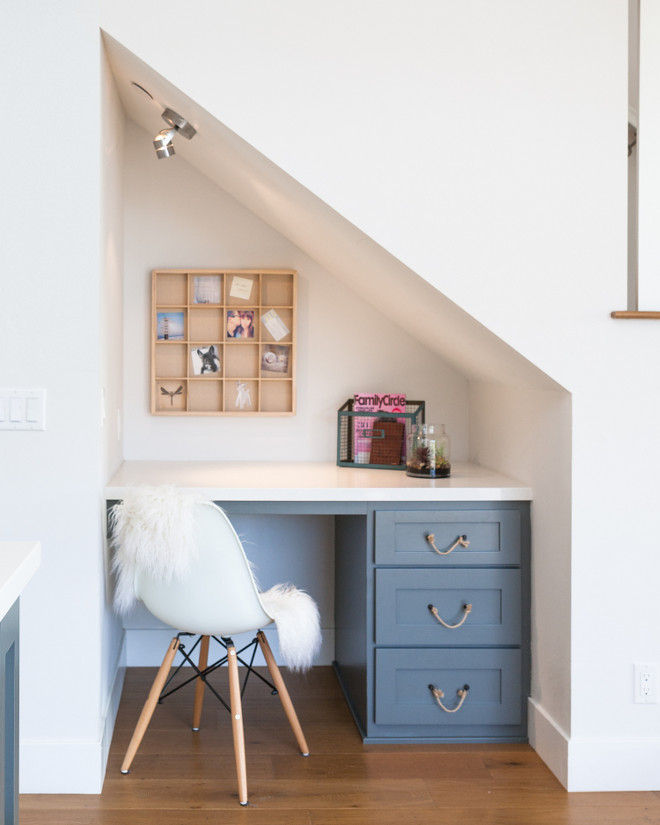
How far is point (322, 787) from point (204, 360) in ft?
5.38

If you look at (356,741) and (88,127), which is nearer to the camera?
(88,127)

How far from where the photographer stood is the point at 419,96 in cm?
230

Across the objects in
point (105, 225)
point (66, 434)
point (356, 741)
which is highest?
point (105, 225)

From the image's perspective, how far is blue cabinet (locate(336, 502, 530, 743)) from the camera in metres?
2.57

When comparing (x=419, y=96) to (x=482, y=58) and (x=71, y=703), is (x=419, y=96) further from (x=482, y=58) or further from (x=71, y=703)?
(x=71, y=703)

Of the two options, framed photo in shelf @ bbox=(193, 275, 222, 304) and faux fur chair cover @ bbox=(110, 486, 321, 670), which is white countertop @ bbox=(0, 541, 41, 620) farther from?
framed photo in shelf @ bbox=(193, 275, 222, 304)

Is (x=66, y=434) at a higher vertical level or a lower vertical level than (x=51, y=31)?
lower

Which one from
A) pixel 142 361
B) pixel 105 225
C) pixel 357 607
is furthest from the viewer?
pixel 142 361

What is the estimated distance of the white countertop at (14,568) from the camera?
1210 millimetres

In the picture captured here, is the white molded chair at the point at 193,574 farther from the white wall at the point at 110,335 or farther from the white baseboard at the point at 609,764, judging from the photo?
the white baseboard at the point at 609,764

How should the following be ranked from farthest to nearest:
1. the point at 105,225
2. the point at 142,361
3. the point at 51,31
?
the point at 142,361, the point at 105,225, the point at 51,31

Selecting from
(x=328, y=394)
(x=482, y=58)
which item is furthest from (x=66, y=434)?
(x=482, y=58)

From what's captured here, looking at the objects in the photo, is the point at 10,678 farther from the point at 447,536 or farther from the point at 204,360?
the point at 204,360

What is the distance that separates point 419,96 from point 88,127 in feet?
2.97
